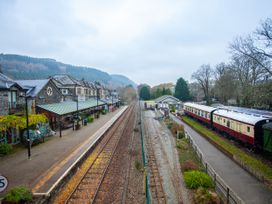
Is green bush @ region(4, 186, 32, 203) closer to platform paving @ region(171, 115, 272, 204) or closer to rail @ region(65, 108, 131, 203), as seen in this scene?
rail @ region(65, 108, 131, 203)

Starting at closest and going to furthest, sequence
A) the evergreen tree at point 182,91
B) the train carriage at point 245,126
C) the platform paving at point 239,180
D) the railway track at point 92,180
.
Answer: the railway track at point 92,180, the platform paving at point 239,180, the train carriage at point 245,126, the evergreen tree at point 182,91

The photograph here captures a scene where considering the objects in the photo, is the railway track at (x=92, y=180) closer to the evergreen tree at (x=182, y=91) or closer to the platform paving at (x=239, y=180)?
the platform paving at (x=239, y=180)

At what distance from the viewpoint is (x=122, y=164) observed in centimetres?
1675

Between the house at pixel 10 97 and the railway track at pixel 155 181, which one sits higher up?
the house at pixel 10 97

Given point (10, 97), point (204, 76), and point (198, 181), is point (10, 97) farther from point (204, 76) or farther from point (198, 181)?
point (204, 76)

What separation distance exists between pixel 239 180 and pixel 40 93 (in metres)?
25.1

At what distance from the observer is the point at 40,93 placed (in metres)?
30.0

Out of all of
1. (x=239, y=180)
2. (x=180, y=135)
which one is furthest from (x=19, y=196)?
(x=180, y=135)

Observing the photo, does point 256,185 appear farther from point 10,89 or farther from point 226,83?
point 226,83

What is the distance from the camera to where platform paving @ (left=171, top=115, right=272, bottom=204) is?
37.4ft

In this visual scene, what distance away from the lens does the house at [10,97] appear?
20.8 m

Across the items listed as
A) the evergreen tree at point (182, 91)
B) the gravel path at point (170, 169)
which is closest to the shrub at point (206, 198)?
the gravel path at point (170, 169)

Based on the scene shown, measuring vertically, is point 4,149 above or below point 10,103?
below

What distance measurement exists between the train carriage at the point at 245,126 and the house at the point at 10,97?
2151cm
